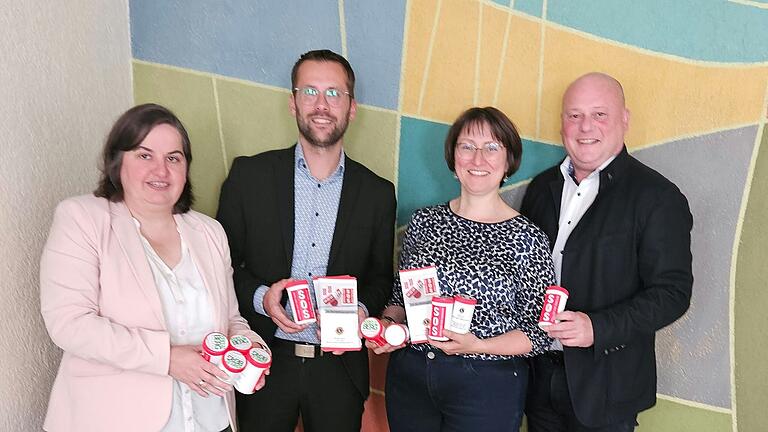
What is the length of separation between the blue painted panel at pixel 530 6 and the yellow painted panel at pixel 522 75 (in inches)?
1.2

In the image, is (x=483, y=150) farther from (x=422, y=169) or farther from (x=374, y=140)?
(x=374, y=140)

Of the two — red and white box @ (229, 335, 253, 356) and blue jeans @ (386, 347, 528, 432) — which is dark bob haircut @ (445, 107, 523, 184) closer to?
blue jeans @ (386, 347, 528, 432)

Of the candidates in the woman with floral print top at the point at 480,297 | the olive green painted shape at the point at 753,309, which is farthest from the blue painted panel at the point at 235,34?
the olive green painted shape at the point at 753,309

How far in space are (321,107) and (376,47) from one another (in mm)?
576

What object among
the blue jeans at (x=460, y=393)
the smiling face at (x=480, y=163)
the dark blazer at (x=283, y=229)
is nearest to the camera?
the blue jeans at (x=460, y=393)

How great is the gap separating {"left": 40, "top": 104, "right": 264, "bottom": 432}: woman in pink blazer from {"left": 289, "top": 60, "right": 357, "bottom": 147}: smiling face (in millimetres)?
499

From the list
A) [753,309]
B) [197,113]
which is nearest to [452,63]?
[197,113]

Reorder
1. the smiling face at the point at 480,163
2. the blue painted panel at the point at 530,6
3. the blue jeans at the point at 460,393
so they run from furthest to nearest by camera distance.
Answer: the blue painted panel at the point at 530,6 < the smiling face at the point at 480,163 < the blue jeans at the point at 460,393

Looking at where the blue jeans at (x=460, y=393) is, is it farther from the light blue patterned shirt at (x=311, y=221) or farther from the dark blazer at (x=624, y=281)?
the light blue patterned shirt at (x=311, y=221)

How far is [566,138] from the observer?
2.24 meters

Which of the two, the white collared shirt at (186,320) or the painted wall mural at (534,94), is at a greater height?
the painted wall mural at (534,94)

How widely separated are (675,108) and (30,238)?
2.26 meters

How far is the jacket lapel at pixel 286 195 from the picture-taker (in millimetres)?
2295

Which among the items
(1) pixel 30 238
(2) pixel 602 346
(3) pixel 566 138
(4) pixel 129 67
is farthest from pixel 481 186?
(4) pixel 129 67
